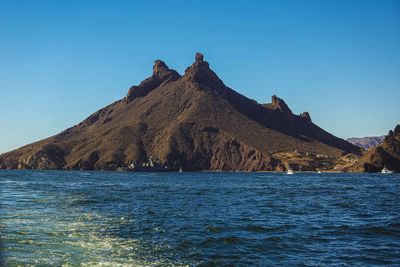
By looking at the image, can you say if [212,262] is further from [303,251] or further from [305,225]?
[305,225]

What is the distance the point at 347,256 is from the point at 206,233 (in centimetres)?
1099

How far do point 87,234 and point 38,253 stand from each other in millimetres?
7047

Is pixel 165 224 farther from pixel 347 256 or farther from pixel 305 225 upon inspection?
pixel 347 256

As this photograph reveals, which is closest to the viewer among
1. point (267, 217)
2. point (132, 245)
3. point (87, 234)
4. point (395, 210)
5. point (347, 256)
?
point (347, 256)

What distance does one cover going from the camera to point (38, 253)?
25.3 meters

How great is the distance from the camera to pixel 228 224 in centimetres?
3850

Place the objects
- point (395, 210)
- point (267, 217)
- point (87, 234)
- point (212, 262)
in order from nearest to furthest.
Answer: point (212, 262), point (87, 234), point (267, 217), point (395, 210)

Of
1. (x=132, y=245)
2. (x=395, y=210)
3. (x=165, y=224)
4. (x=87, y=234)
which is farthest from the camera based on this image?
(x=395, y=210)

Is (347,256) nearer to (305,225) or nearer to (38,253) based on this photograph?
(305,225)

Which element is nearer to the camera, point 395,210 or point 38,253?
point 38,253

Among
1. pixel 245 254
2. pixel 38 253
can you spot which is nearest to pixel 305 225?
pixel 245 254

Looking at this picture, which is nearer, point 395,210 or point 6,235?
point 6,235

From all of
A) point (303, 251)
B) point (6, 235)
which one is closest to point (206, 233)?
point (303, 251)

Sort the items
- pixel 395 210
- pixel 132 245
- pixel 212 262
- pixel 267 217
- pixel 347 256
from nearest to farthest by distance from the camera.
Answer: pixel 212 262
pixel 347 256
pixel 132 245
pixel 267 217
pixel 395 210
